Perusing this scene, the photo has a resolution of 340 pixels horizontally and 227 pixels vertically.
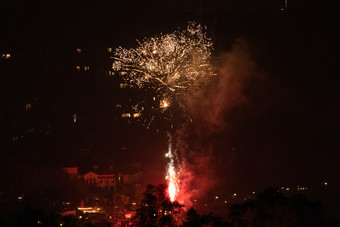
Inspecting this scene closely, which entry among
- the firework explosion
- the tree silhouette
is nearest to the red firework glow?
the firework explosion

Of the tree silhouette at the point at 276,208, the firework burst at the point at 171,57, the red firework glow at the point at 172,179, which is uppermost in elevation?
the firework burst at the point at 171,57

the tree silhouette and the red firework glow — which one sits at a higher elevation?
the red firework glow

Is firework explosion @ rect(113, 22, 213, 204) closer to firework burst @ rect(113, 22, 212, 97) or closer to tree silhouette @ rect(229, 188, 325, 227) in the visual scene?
firework burst @ rect(113, 22, 212, 97)

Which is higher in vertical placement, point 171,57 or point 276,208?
point 171,57

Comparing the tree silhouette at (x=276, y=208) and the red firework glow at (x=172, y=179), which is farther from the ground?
the red firework glow at (x=172, y=179)

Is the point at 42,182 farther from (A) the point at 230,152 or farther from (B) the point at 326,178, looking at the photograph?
(B) the point at 326,178

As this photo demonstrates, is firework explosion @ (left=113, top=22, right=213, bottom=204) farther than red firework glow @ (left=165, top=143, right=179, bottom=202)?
No

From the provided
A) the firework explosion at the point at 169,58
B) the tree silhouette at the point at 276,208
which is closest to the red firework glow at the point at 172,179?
the firework explosion at the point at 169,58

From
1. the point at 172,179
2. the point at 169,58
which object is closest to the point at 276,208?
the point at 169,58

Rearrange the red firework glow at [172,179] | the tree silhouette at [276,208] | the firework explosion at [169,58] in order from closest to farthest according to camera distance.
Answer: the tree silhouette at [276,208], the firework explosion at [169,58], the red firework glow at [172,179]

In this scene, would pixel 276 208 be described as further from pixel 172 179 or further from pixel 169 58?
pixel 172 179

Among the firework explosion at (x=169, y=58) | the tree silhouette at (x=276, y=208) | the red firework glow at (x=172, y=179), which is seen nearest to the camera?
the tree silhouette at (x=276, y=208)

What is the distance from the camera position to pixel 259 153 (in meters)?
22.3

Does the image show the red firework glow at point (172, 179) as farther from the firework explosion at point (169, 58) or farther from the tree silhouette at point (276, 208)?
the tree silhouette at point (276, 208)
